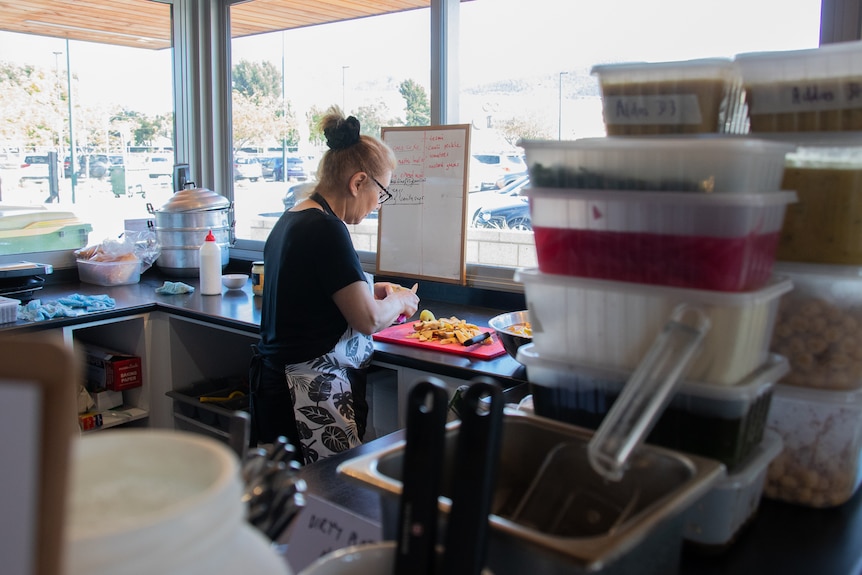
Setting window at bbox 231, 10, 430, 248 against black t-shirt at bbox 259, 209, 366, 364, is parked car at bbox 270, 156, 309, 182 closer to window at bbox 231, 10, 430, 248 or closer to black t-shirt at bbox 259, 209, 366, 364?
window at bbox 231, 10, 430, 248

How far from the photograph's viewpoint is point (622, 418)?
820mm

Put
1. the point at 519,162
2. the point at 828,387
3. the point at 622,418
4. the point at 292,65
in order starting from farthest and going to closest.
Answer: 1. the point at 292,65
2. the point at 519,162
3. the point at 828,387
4. the point at 622,418

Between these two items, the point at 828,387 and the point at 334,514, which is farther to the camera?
the point at 828,387

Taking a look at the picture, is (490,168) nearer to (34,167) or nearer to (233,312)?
(233,312)

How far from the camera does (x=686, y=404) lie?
3.18 ft

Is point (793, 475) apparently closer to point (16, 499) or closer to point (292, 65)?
point (16, 499)

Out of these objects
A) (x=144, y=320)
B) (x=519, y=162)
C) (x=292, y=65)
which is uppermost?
(x=292, y=65)

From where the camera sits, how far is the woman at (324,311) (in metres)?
2.08

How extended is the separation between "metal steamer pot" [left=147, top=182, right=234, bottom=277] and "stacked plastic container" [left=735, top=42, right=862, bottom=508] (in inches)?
110

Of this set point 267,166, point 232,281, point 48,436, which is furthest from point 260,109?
point 48,436

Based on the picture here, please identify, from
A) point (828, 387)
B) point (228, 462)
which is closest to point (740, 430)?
point (828, 387)

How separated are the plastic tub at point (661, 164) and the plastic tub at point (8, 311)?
2162 millimetres

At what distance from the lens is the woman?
6.81ft

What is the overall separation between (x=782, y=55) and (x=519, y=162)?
179 cm
